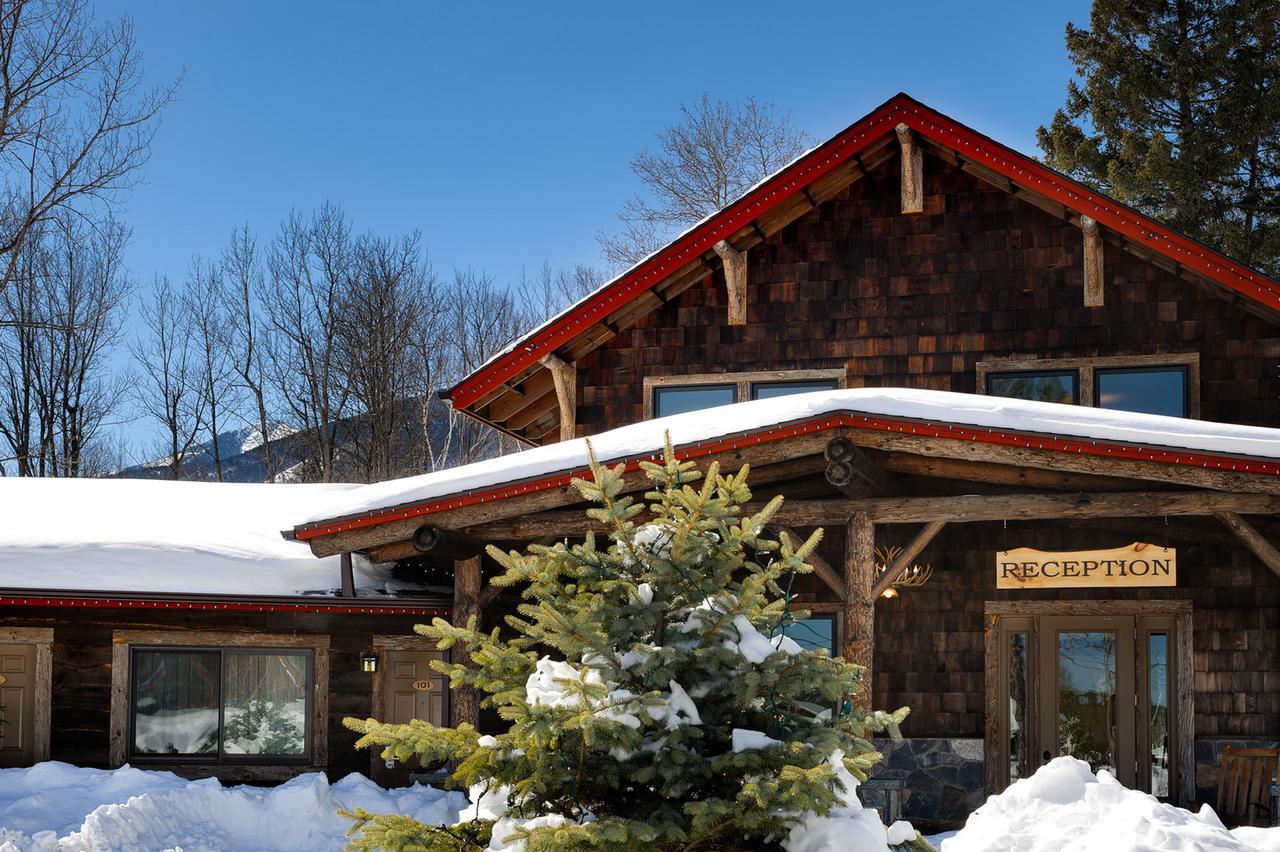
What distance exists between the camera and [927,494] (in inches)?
489

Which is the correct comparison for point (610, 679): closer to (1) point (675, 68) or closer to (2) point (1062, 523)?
(2) point (1062, 523)

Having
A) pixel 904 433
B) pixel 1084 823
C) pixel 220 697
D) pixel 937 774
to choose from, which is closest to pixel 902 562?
pixel 904 433

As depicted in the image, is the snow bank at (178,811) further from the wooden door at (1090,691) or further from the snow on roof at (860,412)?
the wooden door at (1090,691)

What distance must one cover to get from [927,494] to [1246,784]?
3882mm

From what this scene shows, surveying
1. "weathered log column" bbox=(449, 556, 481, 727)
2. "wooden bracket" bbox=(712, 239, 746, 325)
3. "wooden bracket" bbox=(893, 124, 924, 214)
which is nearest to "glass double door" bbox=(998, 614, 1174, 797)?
"wooden bracket" bbox=(712, 239, 746, 325)

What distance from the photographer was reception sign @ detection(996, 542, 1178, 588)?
11.7 metres

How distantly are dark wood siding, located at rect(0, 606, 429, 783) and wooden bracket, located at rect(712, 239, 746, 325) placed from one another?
15.6ft

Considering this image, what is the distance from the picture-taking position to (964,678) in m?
13.7

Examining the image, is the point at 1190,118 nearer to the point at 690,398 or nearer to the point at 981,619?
the point at 690,398

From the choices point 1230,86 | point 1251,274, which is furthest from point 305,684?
point 1230,86

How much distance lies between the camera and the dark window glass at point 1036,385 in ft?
46.3

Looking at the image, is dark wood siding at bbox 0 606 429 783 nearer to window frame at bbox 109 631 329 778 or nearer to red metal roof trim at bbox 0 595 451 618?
window frame at bbox 109 631 329 778

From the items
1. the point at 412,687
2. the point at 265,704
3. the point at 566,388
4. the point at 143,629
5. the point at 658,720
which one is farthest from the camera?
the point at 566,388

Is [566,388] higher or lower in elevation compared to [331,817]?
higher
